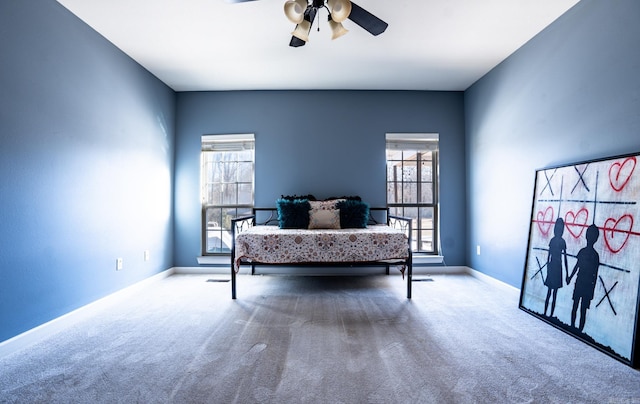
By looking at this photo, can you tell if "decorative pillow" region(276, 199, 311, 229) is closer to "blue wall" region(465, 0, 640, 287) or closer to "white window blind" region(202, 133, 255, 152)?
"white window blind" region(202, 133, 255, 152)

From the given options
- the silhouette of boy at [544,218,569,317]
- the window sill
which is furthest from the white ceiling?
the window sill

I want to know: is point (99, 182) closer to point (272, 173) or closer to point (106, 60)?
point (106, 60)

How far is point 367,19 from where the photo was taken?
6.64 ft

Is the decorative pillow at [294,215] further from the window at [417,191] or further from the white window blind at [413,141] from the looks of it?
the white window blind at [413,141]

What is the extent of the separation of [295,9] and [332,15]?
24 cm

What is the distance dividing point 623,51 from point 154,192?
4.22 metres

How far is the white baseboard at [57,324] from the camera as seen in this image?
186cm

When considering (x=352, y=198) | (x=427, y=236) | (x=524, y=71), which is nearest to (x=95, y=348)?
(x=352, y=198)

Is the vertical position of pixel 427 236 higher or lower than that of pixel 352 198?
lower

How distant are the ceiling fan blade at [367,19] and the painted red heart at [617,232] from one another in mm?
1919

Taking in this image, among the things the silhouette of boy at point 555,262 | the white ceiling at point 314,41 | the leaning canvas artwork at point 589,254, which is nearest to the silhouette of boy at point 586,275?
the leaning canvas artwork at point 589,254

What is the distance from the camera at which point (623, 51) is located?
6.33ft

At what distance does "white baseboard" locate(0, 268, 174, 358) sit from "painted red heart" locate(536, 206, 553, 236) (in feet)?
12.4

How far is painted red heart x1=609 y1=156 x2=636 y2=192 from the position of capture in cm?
184
